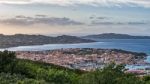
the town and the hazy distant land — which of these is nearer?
Result: the town

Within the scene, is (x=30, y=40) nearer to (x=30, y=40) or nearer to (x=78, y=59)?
(x=30, y=40)

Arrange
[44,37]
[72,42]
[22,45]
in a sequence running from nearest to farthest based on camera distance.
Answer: [22,45]
[44,37]
[72,42]

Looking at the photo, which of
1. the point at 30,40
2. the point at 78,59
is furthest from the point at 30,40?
the point at 78,59

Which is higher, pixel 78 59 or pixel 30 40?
pixel 78 59

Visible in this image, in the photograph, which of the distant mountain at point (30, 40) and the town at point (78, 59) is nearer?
the town at point (78, 59)

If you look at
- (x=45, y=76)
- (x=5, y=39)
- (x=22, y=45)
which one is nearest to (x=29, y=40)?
(x=22, y=45)

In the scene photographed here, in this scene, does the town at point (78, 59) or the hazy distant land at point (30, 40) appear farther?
the hazy distant land at point (30, 40)

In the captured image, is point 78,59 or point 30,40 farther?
point 30,40

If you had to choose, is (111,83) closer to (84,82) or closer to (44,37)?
(84,82)
